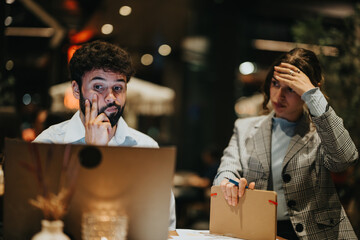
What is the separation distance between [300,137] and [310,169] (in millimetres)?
162

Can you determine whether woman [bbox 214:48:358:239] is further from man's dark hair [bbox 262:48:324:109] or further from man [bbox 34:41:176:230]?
man [bbox 34:41:176:230]

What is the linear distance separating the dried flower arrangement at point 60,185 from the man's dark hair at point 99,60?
612 millimetres

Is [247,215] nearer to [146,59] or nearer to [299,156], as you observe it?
[299,156]

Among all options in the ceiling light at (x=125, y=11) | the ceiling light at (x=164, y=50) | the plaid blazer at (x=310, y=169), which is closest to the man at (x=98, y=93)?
the plaid blazer at (x=310, y=169)

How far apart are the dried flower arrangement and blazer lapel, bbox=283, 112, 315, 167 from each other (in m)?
1.05

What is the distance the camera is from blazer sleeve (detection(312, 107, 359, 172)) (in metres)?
1.63

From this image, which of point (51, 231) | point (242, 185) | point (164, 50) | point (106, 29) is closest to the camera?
point (51, 231)

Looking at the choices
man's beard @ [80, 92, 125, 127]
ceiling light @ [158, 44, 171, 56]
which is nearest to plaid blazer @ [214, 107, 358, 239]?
man's beard @ [80, 92, 125, 127]

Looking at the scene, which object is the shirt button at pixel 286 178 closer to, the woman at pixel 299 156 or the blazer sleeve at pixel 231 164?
the woman at pixel 299 156

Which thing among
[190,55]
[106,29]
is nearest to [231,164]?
[106,29]

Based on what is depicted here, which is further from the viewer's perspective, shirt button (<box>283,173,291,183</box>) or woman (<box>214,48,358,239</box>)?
shirt button (<box>283,173,291,183</box>)

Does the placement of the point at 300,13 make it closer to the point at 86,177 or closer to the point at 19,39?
the point at 19,39

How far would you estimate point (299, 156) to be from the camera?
1796 millimetres

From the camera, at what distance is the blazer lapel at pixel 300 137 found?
5.90ft
